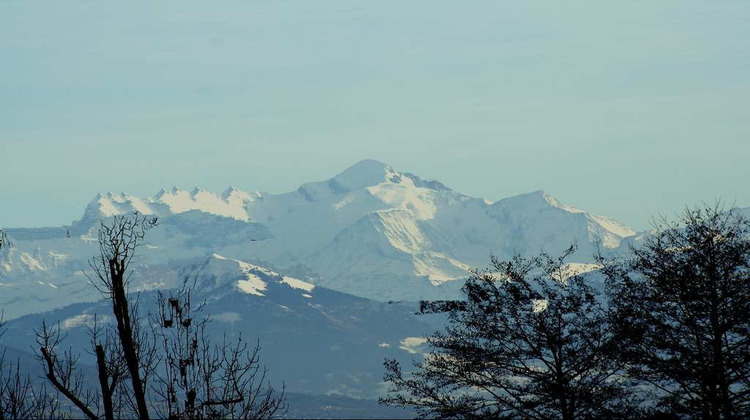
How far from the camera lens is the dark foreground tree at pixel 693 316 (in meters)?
40.3

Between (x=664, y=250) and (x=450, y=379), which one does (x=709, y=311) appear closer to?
(x=664, y=250)

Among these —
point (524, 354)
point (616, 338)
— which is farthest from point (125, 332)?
point (616, 338)

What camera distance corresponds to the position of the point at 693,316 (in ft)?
136

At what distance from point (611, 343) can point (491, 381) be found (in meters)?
4.80

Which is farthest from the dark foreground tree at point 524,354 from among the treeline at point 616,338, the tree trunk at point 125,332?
the tree trunk at point 125,332

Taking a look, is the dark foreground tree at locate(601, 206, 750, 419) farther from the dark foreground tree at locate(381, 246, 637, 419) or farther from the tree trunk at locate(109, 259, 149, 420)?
the tree trunk at locate(109, 259, 149, 420)

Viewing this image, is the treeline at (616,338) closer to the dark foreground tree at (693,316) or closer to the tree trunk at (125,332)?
the dark foreground tree at (693,316)

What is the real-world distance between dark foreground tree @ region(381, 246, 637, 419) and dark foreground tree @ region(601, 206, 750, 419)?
4.23ft

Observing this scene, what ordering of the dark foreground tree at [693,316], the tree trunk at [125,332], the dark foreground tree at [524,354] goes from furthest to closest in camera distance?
the dark foreground tree at [524,354]
the dark foreground tree at [693,316]
the tree trunk at [125,332]

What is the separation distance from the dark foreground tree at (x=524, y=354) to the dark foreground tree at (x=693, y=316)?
1289 mm

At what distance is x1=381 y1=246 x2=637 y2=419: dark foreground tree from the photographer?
4309cm

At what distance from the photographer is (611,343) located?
43594 millimetres

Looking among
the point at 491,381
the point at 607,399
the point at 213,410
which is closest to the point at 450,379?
the point at 491,381

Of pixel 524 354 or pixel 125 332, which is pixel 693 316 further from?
pixel 125 332
